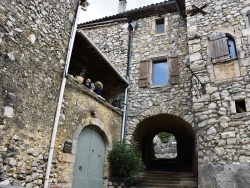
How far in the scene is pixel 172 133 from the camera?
10305 mm

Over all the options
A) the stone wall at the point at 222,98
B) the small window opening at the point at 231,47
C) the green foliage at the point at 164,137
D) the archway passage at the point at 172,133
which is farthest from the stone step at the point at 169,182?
the green foliage at the point at 164,137

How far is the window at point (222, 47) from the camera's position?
622cm

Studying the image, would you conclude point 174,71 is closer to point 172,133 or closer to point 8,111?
point 172,133

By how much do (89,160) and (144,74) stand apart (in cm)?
370

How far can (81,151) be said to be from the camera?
227 inches

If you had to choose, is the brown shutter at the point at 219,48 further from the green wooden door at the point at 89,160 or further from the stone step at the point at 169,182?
the green wooden door at the point at 89,160

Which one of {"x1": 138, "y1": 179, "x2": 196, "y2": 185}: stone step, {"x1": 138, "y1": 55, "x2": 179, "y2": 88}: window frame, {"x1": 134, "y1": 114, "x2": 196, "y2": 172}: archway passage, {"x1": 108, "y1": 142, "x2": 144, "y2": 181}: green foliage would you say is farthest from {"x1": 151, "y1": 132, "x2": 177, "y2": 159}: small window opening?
{"x1": 108, "y1": 142, "x2": 144, "y2": 181}: green foliage

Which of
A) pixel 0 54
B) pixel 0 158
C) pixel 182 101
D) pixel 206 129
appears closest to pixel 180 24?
pixel 182 101

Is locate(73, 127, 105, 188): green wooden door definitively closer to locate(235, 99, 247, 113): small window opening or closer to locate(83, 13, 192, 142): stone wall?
locate(83, 13, 192, 142): stone wall

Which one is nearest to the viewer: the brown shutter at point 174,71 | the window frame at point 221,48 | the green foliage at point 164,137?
the window frame at point 221,48

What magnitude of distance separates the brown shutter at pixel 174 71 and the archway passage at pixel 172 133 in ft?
3.90

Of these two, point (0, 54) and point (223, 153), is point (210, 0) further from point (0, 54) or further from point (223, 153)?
point (0, 54)

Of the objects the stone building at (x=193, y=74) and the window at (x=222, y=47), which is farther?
the window at (x=222, y=47)

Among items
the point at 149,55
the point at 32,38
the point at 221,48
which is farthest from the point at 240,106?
the point at 32,38
